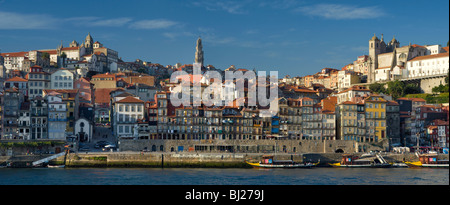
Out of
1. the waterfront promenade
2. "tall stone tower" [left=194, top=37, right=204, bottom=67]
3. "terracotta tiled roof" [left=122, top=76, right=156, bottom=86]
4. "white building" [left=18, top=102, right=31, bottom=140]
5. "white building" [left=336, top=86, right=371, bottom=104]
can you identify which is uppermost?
"tall stone tower" [left=194, top=37, right=204, bottom=67]

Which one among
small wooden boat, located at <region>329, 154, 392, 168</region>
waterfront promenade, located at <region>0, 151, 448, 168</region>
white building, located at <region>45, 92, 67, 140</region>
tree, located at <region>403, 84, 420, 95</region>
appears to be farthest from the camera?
tree, located at <region>403, 84, 420, 95</region>

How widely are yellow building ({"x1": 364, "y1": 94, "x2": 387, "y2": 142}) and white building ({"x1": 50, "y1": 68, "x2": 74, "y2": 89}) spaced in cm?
4372

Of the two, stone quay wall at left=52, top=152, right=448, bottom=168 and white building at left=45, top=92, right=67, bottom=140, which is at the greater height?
white building at left=45, top=92, right=67, bottom=140

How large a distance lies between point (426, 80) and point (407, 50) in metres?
10.9

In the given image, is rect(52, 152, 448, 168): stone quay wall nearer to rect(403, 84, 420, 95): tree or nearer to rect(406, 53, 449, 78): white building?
rect(403, 84, 420, 95): tree

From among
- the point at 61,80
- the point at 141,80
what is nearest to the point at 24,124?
the point at 61,80

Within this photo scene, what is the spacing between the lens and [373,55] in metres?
104

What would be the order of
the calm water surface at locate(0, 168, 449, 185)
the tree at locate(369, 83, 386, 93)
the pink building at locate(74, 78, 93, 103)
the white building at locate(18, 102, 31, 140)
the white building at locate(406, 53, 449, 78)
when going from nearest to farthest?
the calm water surface at locate(0, 168, 449, 185)
the white building at locate(18, 102, 31, 140)
the pink building at locate(74, 78, 93, 103)
the white building at locate(406, 53, 449, 78)
the tree at locate(369, 83, 386, 93)

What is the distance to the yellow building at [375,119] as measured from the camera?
60.9 metres

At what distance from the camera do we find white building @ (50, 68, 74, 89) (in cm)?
8100

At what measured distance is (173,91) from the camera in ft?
246

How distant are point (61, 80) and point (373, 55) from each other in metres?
57.2

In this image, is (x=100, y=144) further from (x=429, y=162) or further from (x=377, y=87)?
(x=377, y=87)

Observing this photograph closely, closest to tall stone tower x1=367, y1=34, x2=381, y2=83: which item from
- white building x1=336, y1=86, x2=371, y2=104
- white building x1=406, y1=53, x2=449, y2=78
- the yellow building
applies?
white building x1=406, y1=53, x2=449, y2=78
